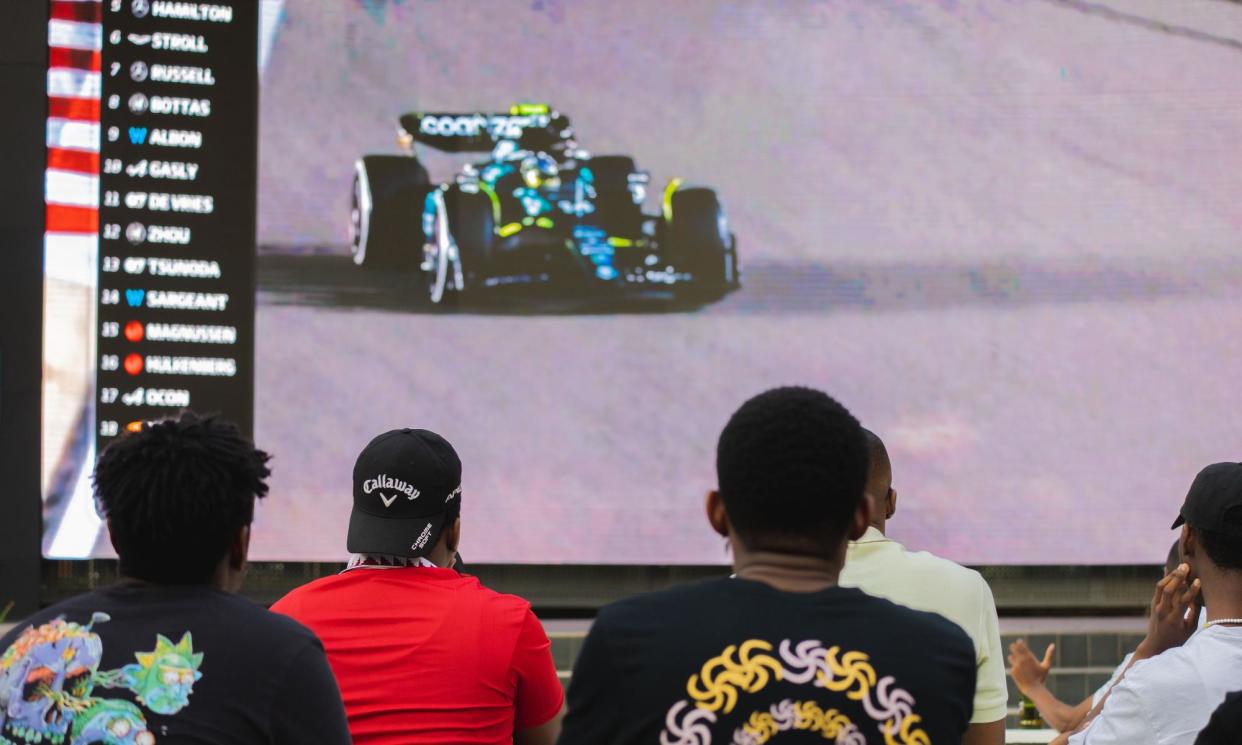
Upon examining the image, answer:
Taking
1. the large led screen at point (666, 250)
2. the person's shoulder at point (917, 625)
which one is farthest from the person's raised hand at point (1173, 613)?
the large led screen at point (666, 250)

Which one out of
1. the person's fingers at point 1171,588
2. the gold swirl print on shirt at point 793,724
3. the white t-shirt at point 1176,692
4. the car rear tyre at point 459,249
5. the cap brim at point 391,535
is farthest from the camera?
the car rear tyre at point 459,249

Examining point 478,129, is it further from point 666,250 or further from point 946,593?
point 946,593

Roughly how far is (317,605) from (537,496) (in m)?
3.22

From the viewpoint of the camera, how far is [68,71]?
15.0 feet

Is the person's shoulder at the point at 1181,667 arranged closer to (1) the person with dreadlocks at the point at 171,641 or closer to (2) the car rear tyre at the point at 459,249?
(1) the person with dreadlocks at the point at 171,641

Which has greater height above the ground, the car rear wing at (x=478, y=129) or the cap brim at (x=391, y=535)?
the car rear wing at (x=478, y=129)

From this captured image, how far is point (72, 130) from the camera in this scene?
455 centimetres

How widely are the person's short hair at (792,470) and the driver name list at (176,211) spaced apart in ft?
12.6

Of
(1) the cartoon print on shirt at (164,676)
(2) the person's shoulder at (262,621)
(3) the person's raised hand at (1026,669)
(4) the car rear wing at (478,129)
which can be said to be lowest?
(3) the person's raised hand at (1026,669)

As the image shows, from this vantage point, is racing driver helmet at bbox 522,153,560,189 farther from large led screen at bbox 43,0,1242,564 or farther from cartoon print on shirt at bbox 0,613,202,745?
cartoon print on shirt at bbox 0,613,202,745

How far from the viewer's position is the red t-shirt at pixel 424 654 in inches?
52.3

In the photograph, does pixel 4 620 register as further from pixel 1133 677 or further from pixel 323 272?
pixel 1133 677

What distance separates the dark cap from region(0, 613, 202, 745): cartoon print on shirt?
1.06 metres

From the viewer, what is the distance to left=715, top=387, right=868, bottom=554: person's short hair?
0.92 metres
